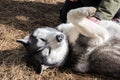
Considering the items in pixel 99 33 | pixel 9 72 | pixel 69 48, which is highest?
pixel 99 33

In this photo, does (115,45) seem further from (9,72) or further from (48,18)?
(48,18)

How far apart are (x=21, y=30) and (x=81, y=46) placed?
121cm

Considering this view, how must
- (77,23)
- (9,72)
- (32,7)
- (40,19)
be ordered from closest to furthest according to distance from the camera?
1. (77,23)
2. (9,72)
3. (40,19)
4. (32,7)

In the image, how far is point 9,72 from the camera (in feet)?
11.9

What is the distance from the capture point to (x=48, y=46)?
338 centimetres

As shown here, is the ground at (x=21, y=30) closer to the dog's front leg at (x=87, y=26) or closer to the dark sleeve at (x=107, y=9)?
the dog's front leg at (x=87, y=26)

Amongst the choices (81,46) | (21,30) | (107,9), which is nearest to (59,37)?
(81,46)

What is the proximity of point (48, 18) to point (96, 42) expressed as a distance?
1.46 meters

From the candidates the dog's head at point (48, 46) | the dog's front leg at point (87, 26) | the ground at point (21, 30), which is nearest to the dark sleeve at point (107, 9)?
the dog's front leg at point (87, 26)

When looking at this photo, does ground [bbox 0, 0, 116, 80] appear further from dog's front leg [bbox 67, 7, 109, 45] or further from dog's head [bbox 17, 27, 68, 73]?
dog's front leg [bbox 67, 7, 109, 45]

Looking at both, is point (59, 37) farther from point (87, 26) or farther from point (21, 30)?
point (21, 30)

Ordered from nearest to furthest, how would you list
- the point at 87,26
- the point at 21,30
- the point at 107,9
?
the point at 87,26 < the point at 107,9 < the point at 21,30

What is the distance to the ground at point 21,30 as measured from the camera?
363 cm

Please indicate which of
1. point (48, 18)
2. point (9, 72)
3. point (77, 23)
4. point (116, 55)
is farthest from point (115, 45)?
point (48, 18)
